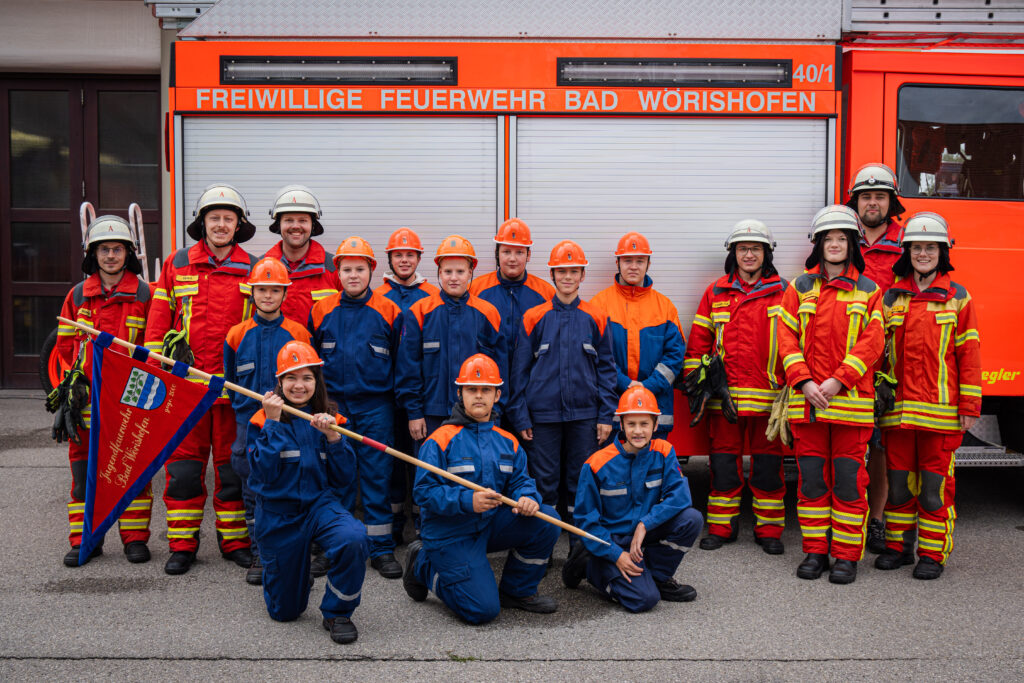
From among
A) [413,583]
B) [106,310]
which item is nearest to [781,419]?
[413,583]

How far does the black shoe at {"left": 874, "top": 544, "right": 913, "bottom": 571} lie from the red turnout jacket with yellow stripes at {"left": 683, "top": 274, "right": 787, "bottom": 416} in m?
1.04

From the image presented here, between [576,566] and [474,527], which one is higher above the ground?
[474,527]

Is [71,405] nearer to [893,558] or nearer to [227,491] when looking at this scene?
[227,491]

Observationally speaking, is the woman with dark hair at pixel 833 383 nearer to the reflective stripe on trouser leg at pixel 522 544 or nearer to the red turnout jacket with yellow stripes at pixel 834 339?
the red turnout jacket with yellow stripes at pixel 834 339

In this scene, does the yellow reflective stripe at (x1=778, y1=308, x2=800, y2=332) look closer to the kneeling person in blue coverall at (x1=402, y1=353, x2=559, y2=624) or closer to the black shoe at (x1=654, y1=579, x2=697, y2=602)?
the black shoe at (x1=654, y1=579, x2=697, y2=602)

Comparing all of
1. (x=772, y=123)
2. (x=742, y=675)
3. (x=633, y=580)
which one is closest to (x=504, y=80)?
(x=772, y=123)

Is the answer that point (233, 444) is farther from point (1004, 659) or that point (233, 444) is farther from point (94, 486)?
point (1004, 659)

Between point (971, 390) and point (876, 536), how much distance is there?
115cm

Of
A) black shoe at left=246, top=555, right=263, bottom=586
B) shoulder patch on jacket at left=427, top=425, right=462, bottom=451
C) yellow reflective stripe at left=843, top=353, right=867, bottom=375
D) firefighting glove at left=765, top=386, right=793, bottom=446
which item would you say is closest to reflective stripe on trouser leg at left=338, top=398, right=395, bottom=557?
black shoe at left=246, top=555, right=263, bottom=586

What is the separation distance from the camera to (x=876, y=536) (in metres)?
5.46

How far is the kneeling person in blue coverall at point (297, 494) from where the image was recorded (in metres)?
3.99

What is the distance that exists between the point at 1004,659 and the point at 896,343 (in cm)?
189

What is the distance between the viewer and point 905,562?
5.09 m

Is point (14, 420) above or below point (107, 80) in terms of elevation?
below
